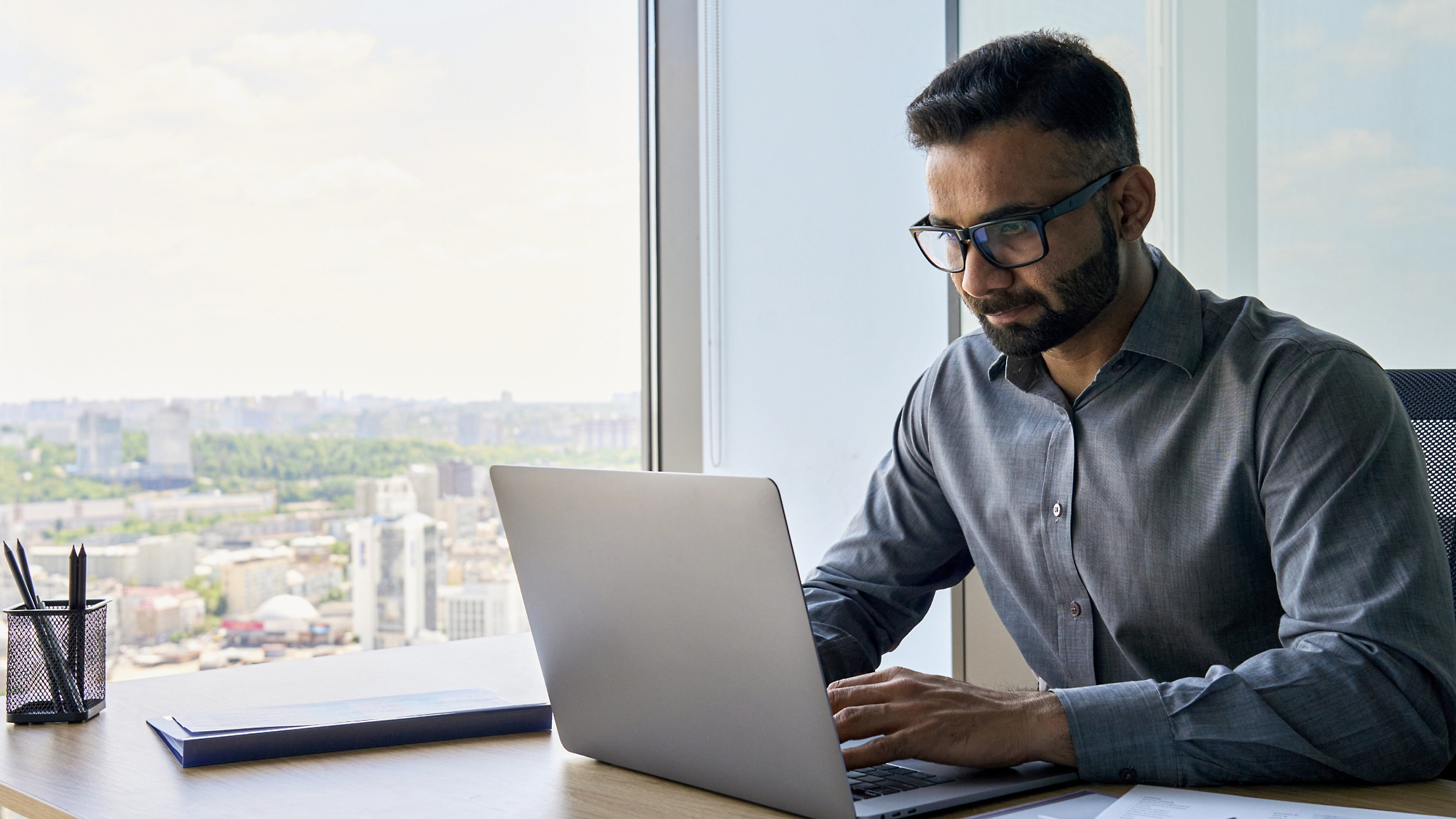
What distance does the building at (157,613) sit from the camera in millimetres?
2182

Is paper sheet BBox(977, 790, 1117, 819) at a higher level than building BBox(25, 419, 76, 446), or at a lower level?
lower

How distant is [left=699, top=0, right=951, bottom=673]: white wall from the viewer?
271cm

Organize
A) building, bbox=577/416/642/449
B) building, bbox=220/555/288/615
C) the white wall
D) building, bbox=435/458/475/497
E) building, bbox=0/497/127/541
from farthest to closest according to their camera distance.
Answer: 1. building, bbox=577/416/642/449
2. the white wall
3. building, bbox=435/458/475/497
4. building, bbox=220/555/288/615
5. building, bbox=0/497/127/541

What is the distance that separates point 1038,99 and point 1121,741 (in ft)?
2.17

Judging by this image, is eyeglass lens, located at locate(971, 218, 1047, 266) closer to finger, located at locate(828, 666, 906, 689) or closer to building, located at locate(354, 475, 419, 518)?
finger, located at locate(828, 666, 906, 689)

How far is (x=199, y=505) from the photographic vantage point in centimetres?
227

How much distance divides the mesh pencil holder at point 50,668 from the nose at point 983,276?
0.96 metres

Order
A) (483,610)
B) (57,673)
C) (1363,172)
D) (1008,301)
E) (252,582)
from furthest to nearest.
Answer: (483,610) < (252,582) < (1363,172) < (1008,301) < (57,673)

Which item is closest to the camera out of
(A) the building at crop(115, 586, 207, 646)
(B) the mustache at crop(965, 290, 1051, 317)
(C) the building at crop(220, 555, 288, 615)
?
(B) the mustache at crop(965, 290, 1051, 317)

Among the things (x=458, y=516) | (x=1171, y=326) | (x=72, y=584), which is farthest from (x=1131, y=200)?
(x=458, y=516)

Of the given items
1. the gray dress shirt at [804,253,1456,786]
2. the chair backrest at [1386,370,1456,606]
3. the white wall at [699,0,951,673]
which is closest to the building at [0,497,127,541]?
the white wall at [699,0,951,673]

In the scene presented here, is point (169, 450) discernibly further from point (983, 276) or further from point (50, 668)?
point (983, 276)

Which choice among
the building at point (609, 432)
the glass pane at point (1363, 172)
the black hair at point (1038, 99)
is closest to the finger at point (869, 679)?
the black hair at point (1038, 99)

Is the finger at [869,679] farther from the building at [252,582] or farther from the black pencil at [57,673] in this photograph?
the building at [252,582]
